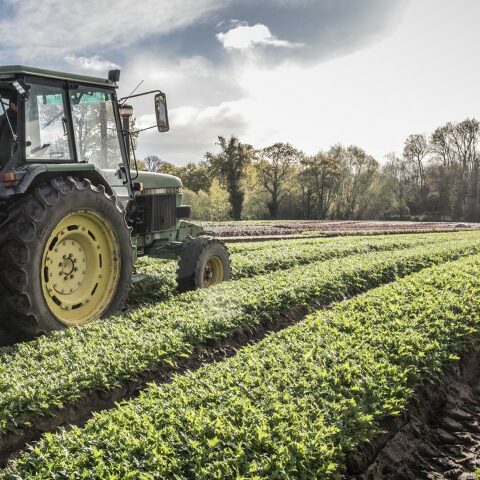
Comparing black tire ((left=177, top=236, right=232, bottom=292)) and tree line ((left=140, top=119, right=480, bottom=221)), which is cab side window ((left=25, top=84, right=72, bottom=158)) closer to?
black tire ((left=177, top=236, right=232, bottom=292))

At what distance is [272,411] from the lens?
12.9 ft

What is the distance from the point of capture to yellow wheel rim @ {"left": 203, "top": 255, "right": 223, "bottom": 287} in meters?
8.64

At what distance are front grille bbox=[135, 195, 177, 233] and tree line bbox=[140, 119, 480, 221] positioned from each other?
4522cm

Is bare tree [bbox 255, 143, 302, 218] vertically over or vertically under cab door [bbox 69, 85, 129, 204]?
over

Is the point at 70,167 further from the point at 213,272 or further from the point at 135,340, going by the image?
the point at 213,272

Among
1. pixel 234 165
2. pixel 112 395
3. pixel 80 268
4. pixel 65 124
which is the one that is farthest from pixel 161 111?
pixel 234 165

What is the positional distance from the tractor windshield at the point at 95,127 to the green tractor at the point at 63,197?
0.01 metres

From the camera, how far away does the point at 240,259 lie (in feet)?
38.9

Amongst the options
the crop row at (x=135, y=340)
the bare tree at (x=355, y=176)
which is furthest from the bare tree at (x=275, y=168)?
the crop row at (x=135, y=340)

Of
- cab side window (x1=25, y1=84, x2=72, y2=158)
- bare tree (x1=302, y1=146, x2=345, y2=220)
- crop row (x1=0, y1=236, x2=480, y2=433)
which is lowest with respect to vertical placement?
crop row (x1=0, y1=236, x2=480, y2=433)

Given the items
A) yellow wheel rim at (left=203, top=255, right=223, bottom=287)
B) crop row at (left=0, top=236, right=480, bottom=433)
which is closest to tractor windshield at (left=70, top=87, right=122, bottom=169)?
crop row at (left=0, top=236, right=480, bottom=433)

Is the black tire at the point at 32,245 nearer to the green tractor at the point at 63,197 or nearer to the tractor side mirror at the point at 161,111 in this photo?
the green tractor at the point at 63,197

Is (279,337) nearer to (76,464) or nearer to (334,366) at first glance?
(334,366)

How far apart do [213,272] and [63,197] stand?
11.7ft
